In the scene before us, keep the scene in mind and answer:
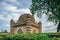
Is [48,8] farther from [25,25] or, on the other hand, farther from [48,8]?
[25,25]

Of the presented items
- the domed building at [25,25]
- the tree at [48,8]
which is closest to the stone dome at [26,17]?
the domed building at [25,25]

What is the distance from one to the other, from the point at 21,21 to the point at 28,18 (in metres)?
2.08

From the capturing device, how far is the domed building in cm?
4451

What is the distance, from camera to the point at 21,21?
148 feet

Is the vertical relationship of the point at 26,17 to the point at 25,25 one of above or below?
above

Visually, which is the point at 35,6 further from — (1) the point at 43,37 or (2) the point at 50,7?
(1) the point at 43,37

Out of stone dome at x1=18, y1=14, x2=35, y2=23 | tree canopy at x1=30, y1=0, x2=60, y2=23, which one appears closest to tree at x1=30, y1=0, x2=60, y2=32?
tree canopy at x1=30, y1=0, x2=60, y2=23

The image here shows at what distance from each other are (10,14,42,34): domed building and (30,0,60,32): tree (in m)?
6.53

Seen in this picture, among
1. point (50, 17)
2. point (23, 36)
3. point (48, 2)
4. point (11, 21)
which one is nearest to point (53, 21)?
point (50, 17)

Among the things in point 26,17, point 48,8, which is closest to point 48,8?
point 48,8

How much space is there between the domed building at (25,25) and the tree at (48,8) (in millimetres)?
6528

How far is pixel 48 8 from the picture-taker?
120 feet

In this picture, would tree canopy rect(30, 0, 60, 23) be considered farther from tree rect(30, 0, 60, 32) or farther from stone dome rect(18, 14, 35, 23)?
stone dome rect(18, 14, 35, 23)

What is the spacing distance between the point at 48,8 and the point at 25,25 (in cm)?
1087
